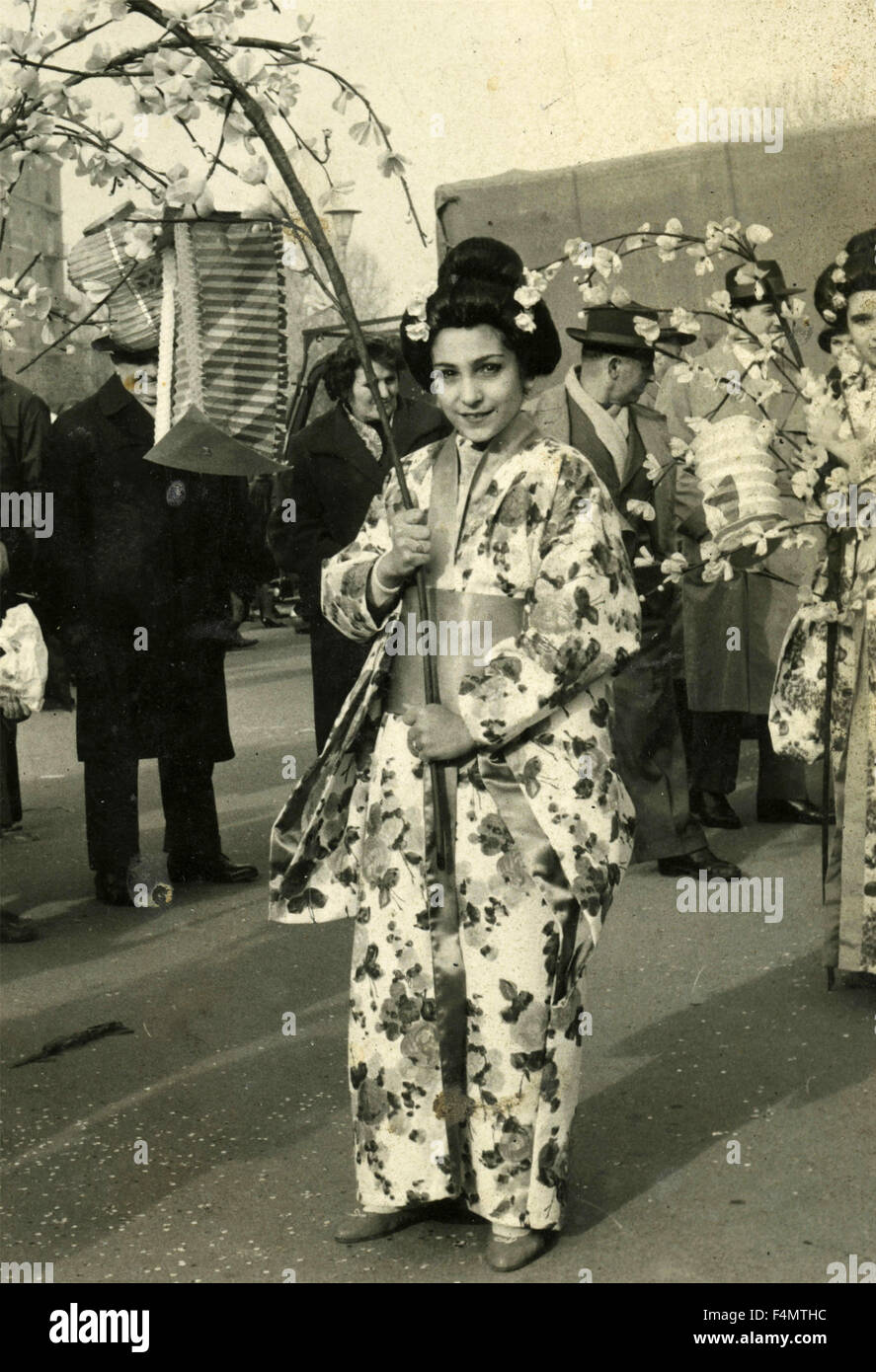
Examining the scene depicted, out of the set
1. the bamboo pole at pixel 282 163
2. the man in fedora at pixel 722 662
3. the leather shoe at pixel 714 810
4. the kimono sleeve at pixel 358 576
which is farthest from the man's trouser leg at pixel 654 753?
the bamboo pole at pixel 282 163

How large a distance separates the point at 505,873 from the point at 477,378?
983mm

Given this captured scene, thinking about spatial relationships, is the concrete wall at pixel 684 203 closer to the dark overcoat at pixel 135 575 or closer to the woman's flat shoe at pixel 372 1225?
the dark overcoat at pixel 135 575

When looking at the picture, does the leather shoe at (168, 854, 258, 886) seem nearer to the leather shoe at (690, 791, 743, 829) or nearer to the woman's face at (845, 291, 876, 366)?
the leather shoe at (690, 791, 743, 829)

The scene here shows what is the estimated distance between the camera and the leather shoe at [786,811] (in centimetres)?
762

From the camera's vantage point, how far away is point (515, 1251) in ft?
11.2

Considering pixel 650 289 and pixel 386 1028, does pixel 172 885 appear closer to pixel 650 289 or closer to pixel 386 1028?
pixel 386 1028

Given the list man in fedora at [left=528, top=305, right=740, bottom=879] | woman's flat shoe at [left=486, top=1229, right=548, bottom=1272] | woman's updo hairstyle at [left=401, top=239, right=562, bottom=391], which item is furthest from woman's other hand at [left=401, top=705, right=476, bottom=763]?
man in fedora at [left=528, top=305, right=740, bottom=879]

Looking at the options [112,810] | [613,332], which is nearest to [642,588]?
[613,332]

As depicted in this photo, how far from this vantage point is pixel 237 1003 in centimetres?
525

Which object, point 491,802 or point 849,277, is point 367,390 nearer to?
point 849,277

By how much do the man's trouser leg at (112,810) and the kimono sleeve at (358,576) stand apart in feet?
10.1

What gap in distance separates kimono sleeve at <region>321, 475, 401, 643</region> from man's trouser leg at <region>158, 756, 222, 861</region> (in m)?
3.24

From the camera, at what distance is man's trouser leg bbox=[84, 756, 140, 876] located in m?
6.56

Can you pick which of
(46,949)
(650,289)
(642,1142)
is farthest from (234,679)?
(642,1142)
